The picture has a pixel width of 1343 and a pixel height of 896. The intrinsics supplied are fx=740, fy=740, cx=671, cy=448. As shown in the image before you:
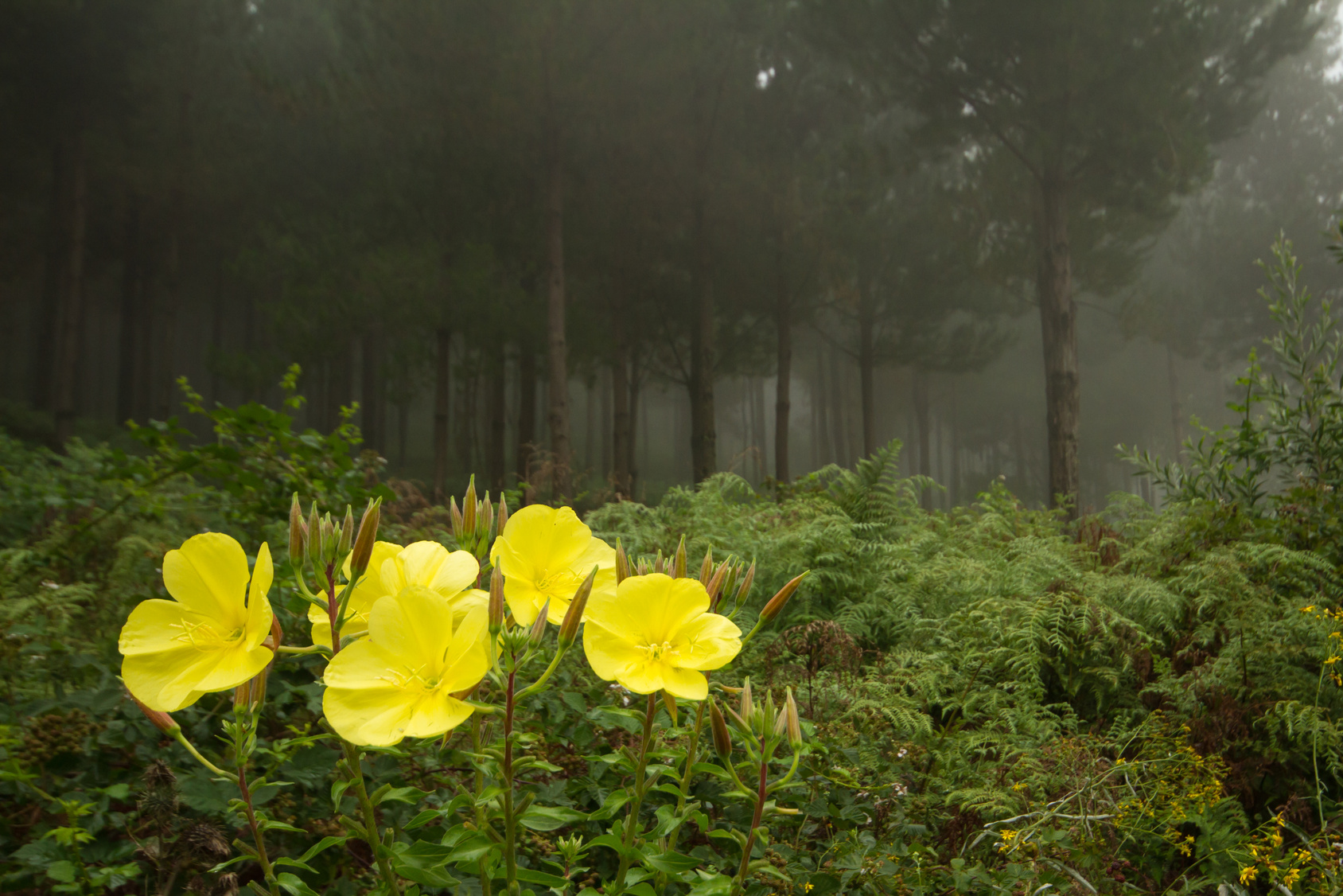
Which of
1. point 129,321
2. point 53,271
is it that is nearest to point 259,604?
point 53,271

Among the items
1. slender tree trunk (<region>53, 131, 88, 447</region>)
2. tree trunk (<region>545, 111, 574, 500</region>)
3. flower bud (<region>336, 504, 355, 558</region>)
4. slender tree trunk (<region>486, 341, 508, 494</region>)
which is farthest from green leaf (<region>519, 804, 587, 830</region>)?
slender tree trunk (<region>53, 131, 88, 447</region>)

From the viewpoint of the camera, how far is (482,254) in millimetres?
12844

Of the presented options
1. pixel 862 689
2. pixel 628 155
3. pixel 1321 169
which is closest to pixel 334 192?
pixel 628 155

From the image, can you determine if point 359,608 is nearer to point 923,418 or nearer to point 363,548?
point 363,548

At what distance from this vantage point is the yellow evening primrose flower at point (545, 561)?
90 centimetres

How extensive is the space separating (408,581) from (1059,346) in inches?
463

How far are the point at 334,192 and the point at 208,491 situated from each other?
1428cm

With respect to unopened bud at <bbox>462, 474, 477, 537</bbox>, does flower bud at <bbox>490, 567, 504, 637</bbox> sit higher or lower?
lower

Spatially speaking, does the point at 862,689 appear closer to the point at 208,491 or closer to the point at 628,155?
the point at 208,491

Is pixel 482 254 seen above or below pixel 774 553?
above

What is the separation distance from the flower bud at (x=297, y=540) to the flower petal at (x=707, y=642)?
0.42 meters

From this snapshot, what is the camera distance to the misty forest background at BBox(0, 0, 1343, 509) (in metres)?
11.3

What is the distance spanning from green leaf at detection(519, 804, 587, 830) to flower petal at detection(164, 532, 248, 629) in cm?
40

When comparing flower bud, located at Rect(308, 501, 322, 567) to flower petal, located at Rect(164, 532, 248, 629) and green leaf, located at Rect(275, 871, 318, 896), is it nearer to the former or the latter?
flower petal, located at Rect(164, 532, 248, 629)
